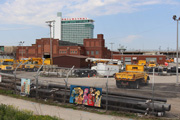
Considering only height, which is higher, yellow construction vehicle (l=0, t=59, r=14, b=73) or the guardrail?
yellow construction vehicle (l=0, t=59, r=14, b=73)

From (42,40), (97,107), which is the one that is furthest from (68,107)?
(42,40)

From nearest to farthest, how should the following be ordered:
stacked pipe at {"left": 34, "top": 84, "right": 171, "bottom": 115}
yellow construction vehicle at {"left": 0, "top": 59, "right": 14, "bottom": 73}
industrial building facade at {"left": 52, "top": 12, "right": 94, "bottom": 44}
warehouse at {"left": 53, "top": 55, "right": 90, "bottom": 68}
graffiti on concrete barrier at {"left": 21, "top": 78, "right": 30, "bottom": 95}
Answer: stacked pipe at {"left": 34, "top": 84, "right": 171, "bottom": 115}
graffiti on concrete barrier at {"left": 21, "top": 78, "right": 30, "bottom": 95}
yellow construction vehicle at {"left": 0, "top": 59, "right": 14, "bottom": 73}
warehouse at {"left": 53, "top": 55, "right": 90, "bottom": 68}
industrial building facade at {"left": 52, "top": 12, "right": 94, "bottom": 44}

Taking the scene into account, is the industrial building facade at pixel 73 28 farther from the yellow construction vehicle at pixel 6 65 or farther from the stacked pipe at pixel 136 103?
the stacked pipe at pixel 136 103

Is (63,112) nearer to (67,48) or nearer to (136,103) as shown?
(136,103)

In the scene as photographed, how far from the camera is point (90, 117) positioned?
870cm

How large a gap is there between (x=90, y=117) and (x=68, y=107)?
2066 mm

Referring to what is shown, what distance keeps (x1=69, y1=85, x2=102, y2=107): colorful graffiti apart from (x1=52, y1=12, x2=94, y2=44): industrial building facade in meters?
176

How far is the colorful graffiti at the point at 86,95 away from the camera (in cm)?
979

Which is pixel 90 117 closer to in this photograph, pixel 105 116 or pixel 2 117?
pixel 105 116

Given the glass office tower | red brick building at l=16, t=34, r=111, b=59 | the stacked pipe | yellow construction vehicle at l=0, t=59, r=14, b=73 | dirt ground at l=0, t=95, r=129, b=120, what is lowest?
dirt ground at l=0, t=95, r=129, b=120

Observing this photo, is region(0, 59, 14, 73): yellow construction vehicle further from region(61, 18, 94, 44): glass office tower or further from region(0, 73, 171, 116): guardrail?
region(61, 18, 94, 44): glass office tower

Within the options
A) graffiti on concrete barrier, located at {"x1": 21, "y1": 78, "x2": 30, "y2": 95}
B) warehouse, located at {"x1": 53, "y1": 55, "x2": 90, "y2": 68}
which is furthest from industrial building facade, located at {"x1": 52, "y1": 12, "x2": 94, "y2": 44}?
graffiti on concrete barrier, located at {"x1": 21, "y1": 78, "x2": 30, "y2": 95}

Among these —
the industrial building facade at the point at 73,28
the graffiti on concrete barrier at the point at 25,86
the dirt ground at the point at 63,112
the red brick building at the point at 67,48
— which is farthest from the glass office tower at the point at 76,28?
the dirt ground at the point at 63,112

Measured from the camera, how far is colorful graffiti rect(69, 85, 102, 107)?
9.79m
